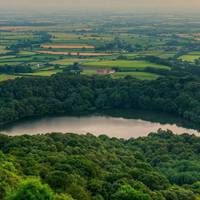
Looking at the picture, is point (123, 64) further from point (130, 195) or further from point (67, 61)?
point (130, 195)

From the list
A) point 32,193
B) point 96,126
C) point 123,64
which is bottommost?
point 96,126

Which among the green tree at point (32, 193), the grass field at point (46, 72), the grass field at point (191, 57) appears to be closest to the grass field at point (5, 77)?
the grass field at point (46, 72)

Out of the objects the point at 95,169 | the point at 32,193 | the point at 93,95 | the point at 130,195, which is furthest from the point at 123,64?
the point at 32,193

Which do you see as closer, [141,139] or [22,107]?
[141,139]

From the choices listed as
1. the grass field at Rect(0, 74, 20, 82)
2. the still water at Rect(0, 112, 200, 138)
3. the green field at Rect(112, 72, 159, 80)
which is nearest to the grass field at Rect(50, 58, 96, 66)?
the green field at Rect(112, 72, 159, 80)

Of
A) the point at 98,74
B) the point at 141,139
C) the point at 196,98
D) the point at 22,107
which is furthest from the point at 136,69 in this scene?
the point at 141,139

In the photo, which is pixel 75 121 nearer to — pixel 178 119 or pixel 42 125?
pixel 42 125
